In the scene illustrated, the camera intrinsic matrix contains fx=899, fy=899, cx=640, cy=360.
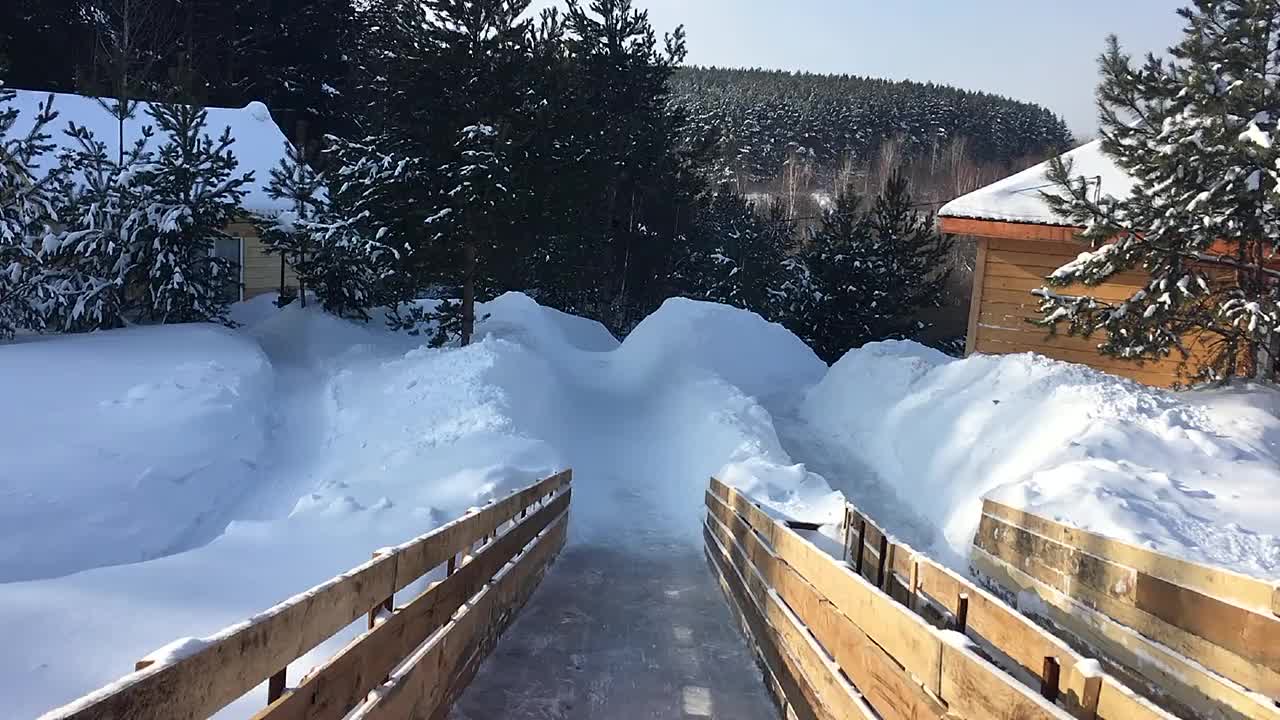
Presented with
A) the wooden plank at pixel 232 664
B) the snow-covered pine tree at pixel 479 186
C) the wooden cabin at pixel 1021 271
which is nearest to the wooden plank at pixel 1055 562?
the wooden plank at pixel 232 664

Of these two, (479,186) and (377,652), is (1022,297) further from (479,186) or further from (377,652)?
(377,652)

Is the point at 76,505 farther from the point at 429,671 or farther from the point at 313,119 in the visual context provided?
the point at 313,119

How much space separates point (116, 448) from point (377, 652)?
7.87 m

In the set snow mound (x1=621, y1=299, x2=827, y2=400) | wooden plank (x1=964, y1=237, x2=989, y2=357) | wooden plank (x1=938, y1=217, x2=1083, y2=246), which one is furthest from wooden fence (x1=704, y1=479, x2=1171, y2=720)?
snow mound (x1=621, y1=299, x2=827, y2=400)

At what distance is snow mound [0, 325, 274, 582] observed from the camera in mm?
7875

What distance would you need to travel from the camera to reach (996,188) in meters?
14.3

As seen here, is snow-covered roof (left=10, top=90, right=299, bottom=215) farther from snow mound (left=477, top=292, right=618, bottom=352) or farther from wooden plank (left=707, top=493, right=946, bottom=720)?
wooden plank (left=707, top=493, right=946, bottom=720)

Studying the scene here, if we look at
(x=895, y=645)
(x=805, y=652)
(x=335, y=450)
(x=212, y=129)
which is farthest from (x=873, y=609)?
(x=212, y=129)

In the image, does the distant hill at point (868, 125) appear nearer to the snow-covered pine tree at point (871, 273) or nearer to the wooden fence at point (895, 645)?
the snow-covered pine tree at point (871, 273)

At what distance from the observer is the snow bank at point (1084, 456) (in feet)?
21.2

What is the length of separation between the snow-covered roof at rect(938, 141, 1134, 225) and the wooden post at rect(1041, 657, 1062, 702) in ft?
37.5

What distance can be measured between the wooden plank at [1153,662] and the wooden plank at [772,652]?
1.56 m

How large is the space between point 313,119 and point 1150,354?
34.4 m

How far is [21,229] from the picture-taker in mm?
14406
